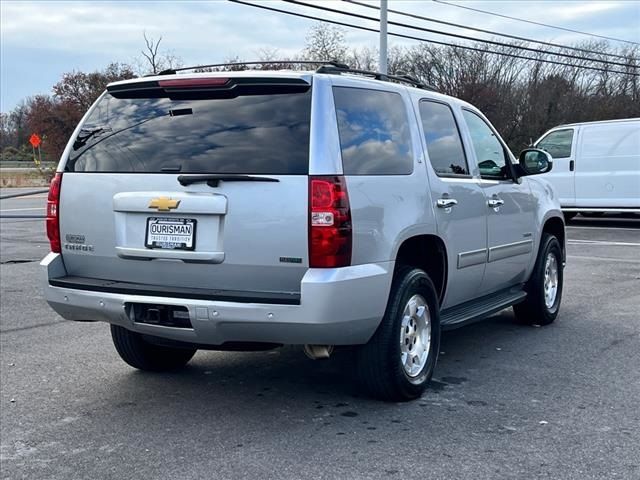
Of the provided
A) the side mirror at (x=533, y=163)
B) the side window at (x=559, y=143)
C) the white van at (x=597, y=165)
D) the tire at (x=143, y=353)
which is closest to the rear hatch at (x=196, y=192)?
the tire at (x=143, y=353)

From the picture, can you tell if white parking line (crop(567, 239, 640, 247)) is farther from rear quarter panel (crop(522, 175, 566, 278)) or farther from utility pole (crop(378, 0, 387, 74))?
utility pole (crop(378, 0, 387, 74))

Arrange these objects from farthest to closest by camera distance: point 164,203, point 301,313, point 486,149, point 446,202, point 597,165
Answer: point 597,165 → point 486,149 → point 446,202 → point 164,203 → point 301,313

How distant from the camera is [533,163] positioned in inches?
264

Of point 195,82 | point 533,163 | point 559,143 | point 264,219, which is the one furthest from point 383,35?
point 264,219

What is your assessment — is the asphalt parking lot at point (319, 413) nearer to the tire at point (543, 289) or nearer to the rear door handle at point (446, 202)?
the tire at point (543, 289)

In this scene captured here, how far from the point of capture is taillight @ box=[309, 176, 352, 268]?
4.17 m

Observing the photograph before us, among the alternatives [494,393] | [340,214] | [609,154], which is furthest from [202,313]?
[609,154]

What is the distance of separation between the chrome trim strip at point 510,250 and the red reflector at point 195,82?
256cm

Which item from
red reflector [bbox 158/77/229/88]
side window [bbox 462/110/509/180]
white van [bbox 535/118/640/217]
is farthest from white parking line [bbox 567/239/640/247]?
red reflector [bbox 158/77/229/88]

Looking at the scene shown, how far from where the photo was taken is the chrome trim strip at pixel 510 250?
239 inches

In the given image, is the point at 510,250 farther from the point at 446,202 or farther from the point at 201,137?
the point at 201,137

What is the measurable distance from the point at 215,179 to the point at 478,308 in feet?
8.27

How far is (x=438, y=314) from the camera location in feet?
17.1

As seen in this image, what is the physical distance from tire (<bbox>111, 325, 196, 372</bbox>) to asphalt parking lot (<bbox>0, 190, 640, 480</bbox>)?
0.33 feet
